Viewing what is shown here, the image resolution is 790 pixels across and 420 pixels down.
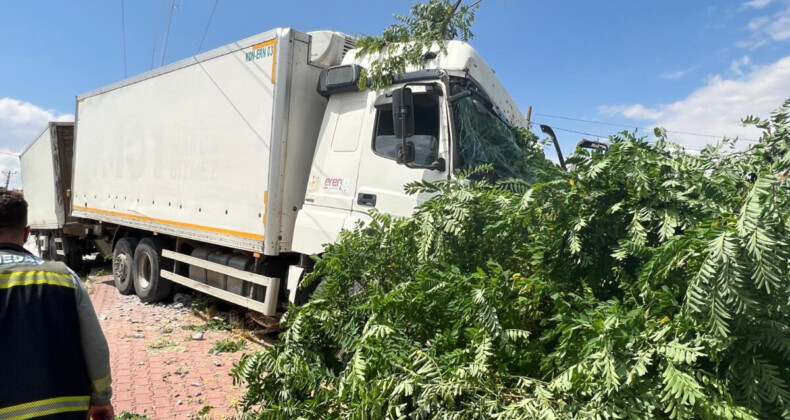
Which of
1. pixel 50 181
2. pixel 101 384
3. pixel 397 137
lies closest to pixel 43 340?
pixel 101 384

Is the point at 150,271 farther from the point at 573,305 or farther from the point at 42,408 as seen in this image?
the point at 573,305

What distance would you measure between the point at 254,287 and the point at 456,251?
393 centimetres

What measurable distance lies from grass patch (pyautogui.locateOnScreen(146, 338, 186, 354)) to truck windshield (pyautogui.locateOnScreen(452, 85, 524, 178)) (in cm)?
395

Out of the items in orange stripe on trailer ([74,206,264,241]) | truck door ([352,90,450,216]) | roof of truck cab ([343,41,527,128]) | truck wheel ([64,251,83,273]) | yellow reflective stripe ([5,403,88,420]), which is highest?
roof of truck cab ([343,41,527,128])

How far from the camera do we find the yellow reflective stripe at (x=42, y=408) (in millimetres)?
1903

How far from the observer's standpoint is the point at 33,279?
2.01 meters

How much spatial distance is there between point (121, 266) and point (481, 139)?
281 inches

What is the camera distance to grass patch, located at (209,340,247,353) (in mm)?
5809

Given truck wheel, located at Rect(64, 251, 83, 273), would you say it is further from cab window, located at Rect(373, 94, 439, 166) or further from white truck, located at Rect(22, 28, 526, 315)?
cab window, located at Rect(373, 94, 439, 166)

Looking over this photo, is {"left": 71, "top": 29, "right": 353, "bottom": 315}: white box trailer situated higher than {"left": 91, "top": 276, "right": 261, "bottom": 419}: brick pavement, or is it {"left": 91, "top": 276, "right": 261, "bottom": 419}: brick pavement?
{"left": 71, "top": 29, "right": 353, "bottom": 315}: white box trailer

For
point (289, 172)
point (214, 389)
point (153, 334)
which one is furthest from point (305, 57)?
point (153, 334)

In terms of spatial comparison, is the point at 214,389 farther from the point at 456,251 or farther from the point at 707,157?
the point at 707,157

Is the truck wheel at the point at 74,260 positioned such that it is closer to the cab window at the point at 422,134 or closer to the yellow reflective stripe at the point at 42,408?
the cab window at the point at 422,134

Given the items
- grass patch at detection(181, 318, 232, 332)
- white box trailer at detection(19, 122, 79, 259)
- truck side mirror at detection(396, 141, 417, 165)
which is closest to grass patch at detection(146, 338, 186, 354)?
grass patch at detection(181, 318, 232, 332)
